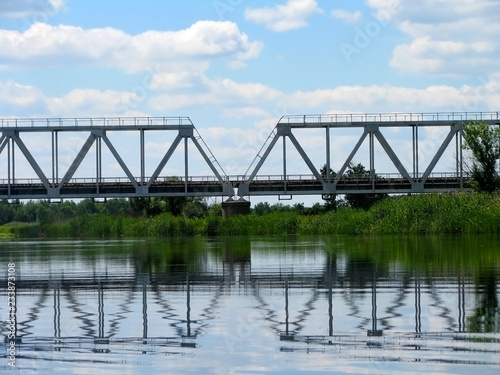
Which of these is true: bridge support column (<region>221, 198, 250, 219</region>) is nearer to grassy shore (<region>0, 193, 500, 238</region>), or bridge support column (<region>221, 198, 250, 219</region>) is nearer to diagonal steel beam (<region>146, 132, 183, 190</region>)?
grassy shore (<region>0, 193, 500, 238</region>)

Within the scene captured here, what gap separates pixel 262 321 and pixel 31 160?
7473 cm

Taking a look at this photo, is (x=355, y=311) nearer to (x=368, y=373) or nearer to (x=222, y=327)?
(x=222, y=327)

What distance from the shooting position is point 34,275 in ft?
101

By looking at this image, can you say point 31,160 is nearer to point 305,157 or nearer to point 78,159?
point 78,159

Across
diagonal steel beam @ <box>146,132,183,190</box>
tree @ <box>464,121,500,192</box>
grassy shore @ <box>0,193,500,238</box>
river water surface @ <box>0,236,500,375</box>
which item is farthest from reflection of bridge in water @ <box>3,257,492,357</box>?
diagonal steel beam @ <box>146,132,183,190</box>

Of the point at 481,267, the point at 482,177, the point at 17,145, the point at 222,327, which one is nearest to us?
the point at 222,327

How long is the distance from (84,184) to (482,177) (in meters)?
33.0

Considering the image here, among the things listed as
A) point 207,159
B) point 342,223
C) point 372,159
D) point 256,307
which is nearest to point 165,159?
point 207,159

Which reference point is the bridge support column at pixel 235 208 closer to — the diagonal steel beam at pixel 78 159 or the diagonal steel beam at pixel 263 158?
the diagonal steel beam at pixel 263 158

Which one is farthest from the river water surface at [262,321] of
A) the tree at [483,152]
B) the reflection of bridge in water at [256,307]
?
the tree at [483,152]

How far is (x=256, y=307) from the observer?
19578mm

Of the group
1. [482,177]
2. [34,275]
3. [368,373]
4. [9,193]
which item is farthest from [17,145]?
[368,373]

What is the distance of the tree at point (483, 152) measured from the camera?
82.6 meters

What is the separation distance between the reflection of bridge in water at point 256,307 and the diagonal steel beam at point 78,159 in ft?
203
